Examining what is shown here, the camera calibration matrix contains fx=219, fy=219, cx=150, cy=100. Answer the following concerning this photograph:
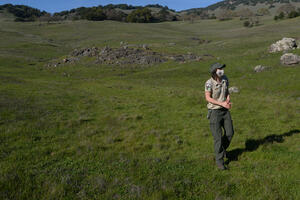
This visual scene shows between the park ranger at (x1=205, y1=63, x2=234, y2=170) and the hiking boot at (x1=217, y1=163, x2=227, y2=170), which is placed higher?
the park ranger at (x1=205, y1=63, x2=234, y2=170)

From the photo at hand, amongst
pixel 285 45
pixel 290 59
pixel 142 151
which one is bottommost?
pixel 142 151

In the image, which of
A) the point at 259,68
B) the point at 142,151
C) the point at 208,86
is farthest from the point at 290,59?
the point at 142,151

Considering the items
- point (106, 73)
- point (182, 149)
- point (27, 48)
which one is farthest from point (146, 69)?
point (27, 48)

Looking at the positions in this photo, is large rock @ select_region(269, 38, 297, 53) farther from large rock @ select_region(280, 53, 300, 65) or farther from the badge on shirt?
the badge on shirt

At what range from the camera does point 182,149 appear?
9.02m

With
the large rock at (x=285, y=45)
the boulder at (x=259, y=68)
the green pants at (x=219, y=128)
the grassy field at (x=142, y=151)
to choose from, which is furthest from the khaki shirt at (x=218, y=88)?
the large rock at (x=285, y=45)

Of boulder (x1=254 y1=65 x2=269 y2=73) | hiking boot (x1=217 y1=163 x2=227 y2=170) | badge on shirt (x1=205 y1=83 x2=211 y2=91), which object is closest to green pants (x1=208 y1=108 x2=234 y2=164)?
hiking boot (x1=217 y1=163 x2=227 y2=170)

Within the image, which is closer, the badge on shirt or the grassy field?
the grassy field

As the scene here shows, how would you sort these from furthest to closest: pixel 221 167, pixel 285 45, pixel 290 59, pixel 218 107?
pixel 285 45, pixel 290 59, pixel 218 107, pixel 221 167

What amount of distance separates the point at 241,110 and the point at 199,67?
2561 cm

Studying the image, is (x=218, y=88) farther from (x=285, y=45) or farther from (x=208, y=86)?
(x=285, y=45)

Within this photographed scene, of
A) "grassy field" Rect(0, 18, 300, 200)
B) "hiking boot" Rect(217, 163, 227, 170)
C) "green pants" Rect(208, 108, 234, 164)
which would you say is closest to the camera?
"grassy field" Rect(0, 18, 300, 200)

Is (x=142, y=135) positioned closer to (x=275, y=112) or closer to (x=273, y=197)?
(x=273, y=197)

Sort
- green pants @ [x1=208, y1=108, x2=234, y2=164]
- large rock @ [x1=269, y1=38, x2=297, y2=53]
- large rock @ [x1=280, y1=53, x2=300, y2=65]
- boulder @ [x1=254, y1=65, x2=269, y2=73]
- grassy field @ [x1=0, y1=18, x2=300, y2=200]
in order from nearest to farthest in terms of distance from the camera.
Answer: grassy field @ [x1=0, y1=18, x2=300, y2=200] < green pants @ [x1=208, y1=108, x2=234, y2=164] < large rock @ [x1=280, y1=53, x2=300, y2=65] < boulder @ [x1=254, y1=65, x2=269, y2=73] < large rock @ [x1=269, y1=38, x2=297, y2=53]
